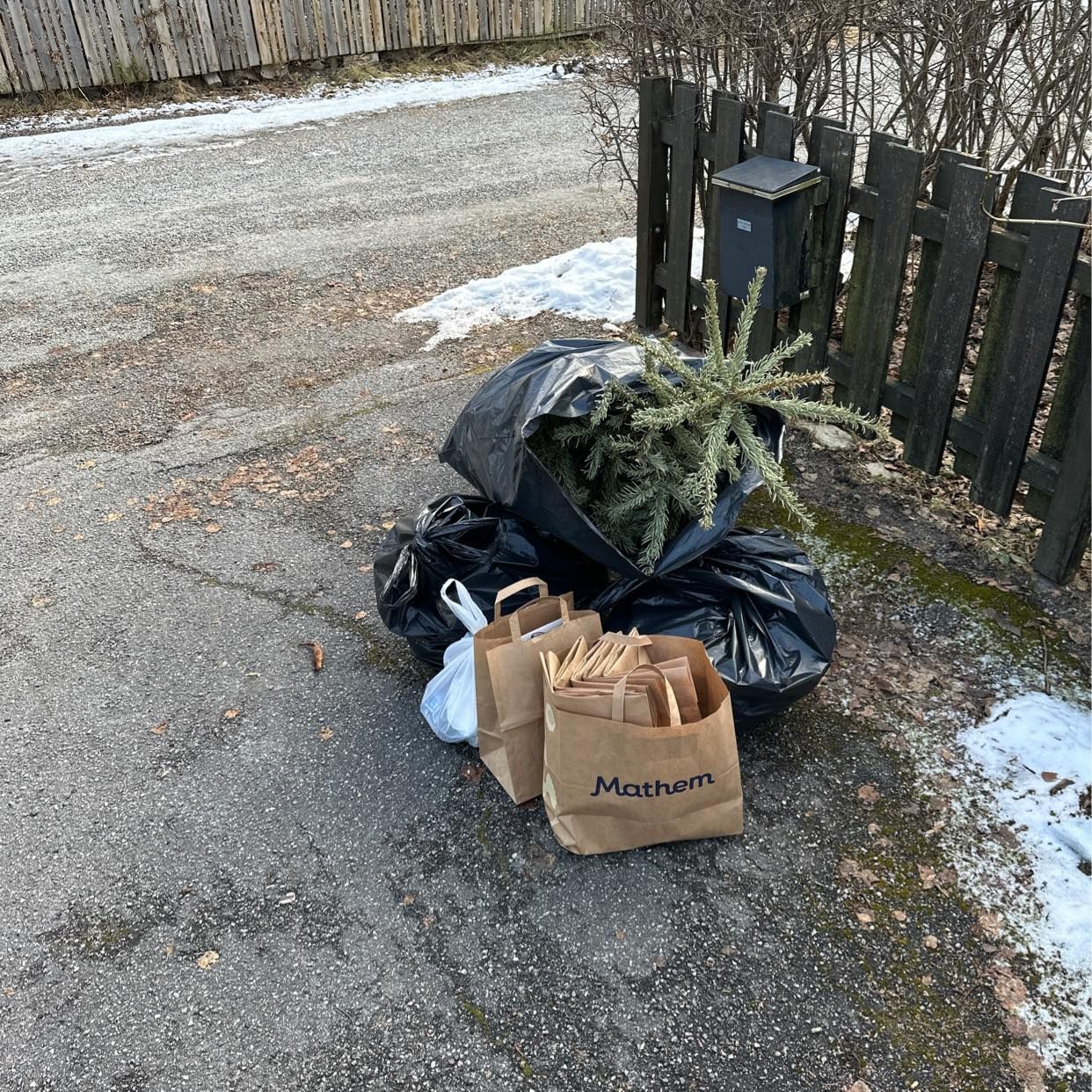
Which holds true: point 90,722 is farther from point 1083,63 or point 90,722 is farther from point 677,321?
point 1083,63

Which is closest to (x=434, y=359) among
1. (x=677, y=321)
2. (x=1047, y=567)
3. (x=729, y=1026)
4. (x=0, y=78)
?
(x=677, y=321)

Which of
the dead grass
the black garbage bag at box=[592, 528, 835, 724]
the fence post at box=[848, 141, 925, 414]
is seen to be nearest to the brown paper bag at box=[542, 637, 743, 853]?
the black garbage bag at box=[592, 528, 835, 724]

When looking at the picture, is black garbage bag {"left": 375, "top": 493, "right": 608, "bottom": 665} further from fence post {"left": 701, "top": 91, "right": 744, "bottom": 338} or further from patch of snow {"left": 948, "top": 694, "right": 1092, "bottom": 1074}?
fence post {"left": 701, "top": 91, "right": 744, "bottom": 338}

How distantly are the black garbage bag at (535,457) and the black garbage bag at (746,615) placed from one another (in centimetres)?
11

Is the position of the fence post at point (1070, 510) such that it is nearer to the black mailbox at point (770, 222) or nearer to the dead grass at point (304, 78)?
the black mailbox at point (770, 222)

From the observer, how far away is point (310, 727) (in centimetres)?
287

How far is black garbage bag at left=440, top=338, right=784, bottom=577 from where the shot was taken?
2.62 meters

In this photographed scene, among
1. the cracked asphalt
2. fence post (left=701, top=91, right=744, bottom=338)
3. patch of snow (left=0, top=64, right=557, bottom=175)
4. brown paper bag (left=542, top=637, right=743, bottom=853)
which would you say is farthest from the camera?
patch of snow (left=0, top=64, right=557, bottom=175)

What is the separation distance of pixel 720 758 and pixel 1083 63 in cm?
391

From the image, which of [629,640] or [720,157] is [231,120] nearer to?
[720,157]

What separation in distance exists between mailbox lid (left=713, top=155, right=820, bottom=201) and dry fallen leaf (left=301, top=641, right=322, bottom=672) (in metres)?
2.36

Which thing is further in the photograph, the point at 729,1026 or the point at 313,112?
the point at 313,112

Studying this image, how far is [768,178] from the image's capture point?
3.65m

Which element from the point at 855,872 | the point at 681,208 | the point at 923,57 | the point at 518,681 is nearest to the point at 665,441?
the point at 518,681
